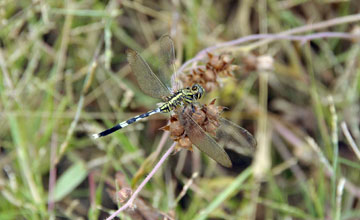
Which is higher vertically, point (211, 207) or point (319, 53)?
point (319, 53)

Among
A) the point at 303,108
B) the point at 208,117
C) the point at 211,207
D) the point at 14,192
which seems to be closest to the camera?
the point at 208,117

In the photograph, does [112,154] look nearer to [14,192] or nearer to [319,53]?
[14,192]

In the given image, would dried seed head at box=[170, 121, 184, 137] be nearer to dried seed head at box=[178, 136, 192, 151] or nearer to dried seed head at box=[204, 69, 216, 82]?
dried seed head at box=[178, 136, 192, 151]

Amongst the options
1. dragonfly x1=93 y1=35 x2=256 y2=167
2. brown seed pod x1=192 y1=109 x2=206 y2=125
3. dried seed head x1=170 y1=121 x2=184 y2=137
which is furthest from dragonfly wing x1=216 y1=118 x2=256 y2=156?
dried seed head x1=170 y1=121 x2=184 y2=137

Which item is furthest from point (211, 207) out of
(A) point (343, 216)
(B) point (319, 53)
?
(B) point (319, 53)

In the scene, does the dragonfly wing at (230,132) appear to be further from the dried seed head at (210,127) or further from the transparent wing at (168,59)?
the transparent wing at (168,59)

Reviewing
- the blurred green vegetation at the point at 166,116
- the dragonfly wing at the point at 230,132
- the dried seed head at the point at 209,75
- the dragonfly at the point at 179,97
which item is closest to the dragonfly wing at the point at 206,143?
the dragonfly at the point at 179,97
